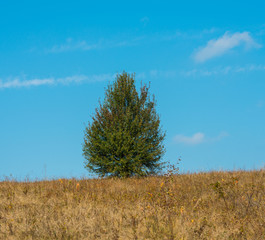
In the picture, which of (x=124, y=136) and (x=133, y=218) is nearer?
(x=133, y=218)

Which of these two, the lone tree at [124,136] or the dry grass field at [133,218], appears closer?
the dry grass field at [133,218]

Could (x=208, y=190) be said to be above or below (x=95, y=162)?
below

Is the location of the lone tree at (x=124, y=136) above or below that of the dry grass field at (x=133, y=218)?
above

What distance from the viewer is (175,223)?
22.9 ft

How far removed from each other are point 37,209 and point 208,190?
701cm

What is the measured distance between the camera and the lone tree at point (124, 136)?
57.2 feet

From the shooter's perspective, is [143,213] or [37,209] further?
[37,209]

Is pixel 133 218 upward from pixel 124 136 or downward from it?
downward

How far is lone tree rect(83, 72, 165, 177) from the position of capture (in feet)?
57.2

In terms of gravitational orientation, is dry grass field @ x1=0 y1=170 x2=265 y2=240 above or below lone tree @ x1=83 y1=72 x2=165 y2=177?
below

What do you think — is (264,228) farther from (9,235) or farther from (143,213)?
(9,235)

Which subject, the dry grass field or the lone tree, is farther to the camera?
the lone tree

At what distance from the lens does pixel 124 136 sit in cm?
1750

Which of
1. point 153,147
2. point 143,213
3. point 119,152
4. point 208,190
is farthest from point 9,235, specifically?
point 153,147
